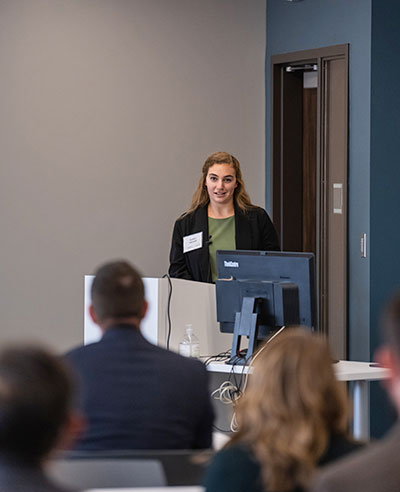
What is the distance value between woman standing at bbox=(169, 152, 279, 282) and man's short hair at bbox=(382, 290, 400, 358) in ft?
10.9

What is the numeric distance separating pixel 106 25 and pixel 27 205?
135 cm

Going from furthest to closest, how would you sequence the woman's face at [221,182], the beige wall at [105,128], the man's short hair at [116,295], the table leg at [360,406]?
the beige wall at [105,128], the woman's face at [221,182], the table leg at [360,406], the man's short hair at [116,295]

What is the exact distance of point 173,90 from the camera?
616cm

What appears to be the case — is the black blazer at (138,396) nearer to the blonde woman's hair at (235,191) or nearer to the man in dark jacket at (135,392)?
the man in dark jacket at (135,392)

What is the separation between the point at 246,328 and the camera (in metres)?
4.04

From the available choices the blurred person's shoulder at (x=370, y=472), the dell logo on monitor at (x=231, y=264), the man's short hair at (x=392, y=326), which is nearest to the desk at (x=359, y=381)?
the dell logo on monitor at (x=231, y=264)

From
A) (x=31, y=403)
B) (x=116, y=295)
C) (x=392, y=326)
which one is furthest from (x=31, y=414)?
(x=116, y=295)

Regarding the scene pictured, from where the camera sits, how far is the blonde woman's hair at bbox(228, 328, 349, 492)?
164 centimetres

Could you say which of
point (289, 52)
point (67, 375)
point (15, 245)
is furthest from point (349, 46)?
point (67, 375)

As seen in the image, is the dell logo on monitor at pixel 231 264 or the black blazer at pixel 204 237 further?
the black blazer at pixel 204 237

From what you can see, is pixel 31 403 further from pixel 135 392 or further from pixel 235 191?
pixel 235 191

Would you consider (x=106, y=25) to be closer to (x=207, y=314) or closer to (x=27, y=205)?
(x=27, y=205)

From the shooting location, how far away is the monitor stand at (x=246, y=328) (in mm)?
3996

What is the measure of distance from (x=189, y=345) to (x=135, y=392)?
1920 millimetres
